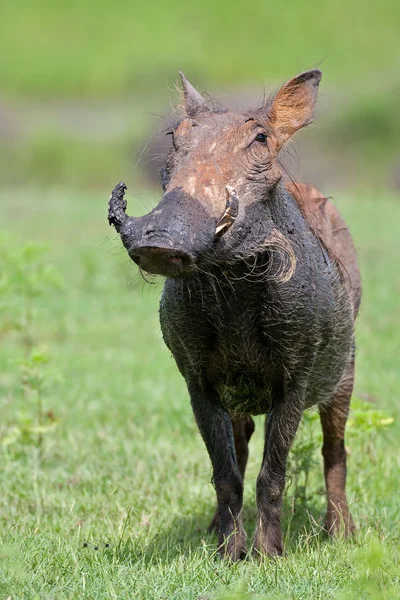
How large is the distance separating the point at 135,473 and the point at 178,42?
3274 cm

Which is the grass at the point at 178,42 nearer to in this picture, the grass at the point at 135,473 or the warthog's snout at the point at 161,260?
the grass at the point at 135,473

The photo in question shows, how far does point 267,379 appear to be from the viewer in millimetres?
4746

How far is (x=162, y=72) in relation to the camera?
34.1 meters

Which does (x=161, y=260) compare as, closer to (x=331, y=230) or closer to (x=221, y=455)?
(x=221, y=455)

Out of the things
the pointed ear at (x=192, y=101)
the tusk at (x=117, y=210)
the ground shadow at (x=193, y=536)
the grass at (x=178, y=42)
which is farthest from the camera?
the grass at (x=178, y=42)

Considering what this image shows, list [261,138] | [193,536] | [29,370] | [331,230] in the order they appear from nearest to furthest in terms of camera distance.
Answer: [261,138], [193,536], [331,230], [29,370]

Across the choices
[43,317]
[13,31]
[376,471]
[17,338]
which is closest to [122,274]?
[43,317]

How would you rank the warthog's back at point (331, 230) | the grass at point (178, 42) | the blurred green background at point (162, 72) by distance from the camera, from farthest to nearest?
the grass at point (178, 42) → the blurred green background at point (162, 72) → the warthog's back at point (331, 230)

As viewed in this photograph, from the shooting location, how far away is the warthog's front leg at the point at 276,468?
4.73 m

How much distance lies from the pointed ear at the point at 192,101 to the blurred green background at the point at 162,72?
66.2 ft

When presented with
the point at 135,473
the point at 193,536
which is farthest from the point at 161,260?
the point at 135,473

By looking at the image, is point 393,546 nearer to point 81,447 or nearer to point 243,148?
point 243,148

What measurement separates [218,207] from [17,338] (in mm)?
7339

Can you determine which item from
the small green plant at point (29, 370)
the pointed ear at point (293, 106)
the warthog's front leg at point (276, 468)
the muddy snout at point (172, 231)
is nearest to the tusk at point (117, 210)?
the muddy snout at point (172, 231)
